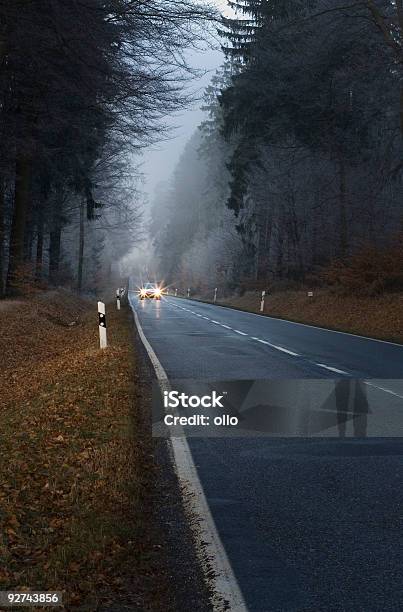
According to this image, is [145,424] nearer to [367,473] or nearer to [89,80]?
[367,473]

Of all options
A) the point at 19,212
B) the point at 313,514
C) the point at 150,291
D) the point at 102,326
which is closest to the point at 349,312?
the point at 19,212

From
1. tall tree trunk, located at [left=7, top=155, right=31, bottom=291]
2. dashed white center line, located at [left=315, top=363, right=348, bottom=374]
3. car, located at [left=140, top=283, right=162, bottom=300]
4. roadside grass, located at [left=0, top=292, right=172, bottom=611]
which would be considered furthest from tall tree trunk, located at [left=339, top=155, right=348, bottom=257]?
car, located at [left=140, top=283, right=162, bottom=300]

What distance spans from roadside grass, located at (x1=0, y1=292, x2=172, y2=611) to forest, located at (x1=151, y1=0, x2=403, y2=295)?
41.2 ft

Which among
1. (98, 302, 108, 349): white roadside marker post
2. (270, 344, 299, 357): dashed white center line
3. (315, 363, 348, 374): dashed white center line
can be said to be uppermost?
(98, 302, 108, 349): white roadside marker post

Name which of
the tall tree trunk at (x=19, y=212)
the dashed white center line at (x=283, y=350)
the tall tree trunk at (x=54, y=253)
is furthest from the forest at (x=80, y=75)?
the tall tree trunk at (x=54, y=253)

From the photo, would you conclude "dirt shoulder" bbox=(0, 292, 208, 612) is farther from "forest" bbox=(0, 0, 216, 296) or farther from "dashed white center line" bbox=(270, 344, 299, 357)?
"forest" bbox=(0, 0, 216, 296)

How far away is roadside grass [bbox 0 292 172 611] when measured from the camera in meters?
3.65

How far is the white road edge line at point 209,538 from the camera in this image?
345 cm

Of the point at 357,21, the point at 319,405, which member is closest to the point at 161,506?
the point at 319,405

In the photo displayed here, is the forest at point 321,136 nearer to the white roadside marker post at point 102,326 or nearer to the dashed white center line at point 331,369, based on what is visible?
the white roadside marker post at point 102,326

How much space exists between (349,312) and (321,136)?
986 centimetres

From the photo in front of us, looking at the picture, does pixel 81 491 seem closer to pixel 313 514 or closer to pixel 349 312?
pixel 313 514

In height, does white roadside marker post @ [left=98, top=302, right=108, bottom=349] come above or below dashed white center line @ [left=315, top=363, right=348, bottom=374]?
above

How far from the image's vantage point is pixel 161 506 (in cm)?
494
